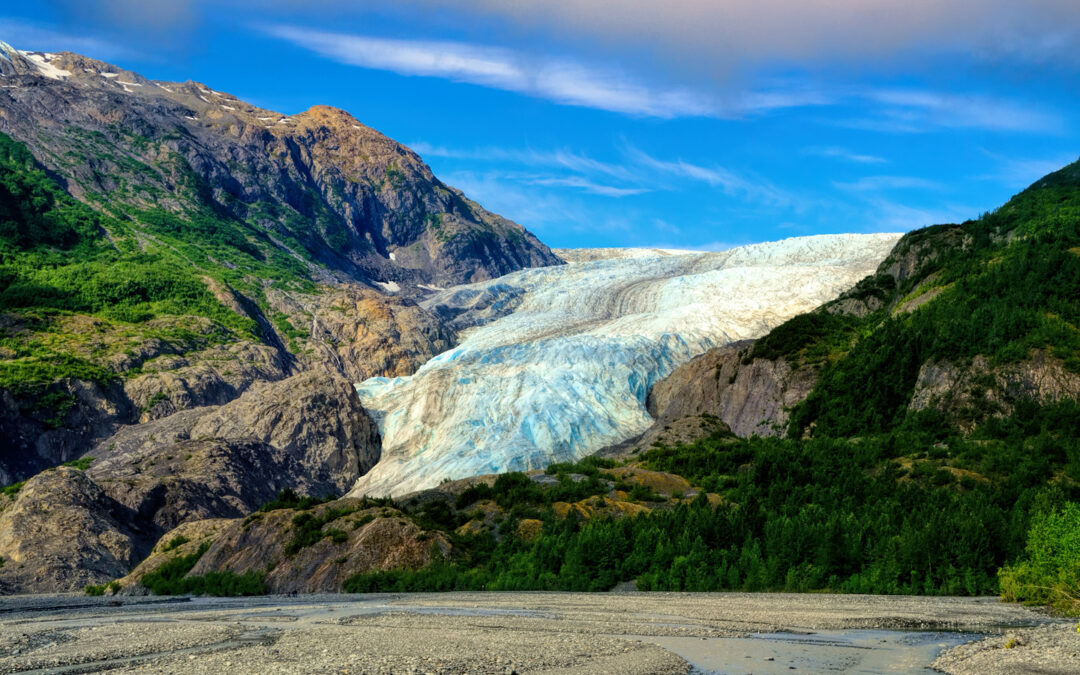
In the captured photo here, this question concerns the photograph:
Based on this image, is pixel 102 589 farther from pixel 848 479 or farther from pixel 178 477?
pixel 848 479

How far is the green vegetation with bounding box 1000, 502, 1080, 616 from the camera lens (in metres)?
29.5

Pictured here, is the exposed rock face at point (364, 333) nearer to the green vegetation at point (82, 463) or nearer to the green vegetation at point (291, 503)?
the green vegetation at point (82, 463)

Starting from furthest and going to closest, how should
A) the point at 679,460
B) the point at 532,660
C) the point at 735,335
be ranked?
the point at 735,335 < the point at 679,460 < the point at 532,660

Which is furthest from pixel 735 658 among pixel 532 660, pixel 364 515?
pixel 364 515

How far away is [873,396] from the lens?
81812mm

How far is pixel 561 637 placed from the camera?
23484 millimetres

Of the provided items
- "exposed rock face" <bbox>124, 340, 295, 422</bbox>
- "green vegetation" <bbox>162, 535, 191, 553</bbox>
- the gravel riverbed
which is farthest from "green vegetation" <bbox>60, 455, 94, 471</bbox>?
the gravel riverbed

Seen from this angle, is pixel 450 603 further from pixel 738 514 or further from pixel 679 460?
pixel 679 460

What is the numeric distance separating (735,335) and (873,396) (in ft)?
180

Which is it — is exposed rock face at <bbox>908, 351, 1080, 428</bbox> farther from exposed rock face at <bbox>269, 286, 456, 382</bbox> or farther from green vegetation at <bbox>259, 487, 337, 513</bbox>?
exposed rock face at <bbox>269, 286, 456, 382</bbox>

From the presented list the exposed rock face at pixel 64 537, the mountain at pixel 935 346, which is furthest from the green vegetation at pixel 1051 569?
the exposed rock face at pixel 64 537

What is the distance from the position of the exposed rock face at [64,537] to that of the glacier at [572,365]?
34.4 m

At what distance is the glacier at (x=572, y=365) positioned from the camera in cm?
11000

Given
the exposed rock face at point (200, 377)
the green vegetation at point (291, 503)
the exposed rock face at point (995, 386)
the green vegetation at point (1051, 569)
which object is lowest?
the green vegetation at point (1051, 569)
